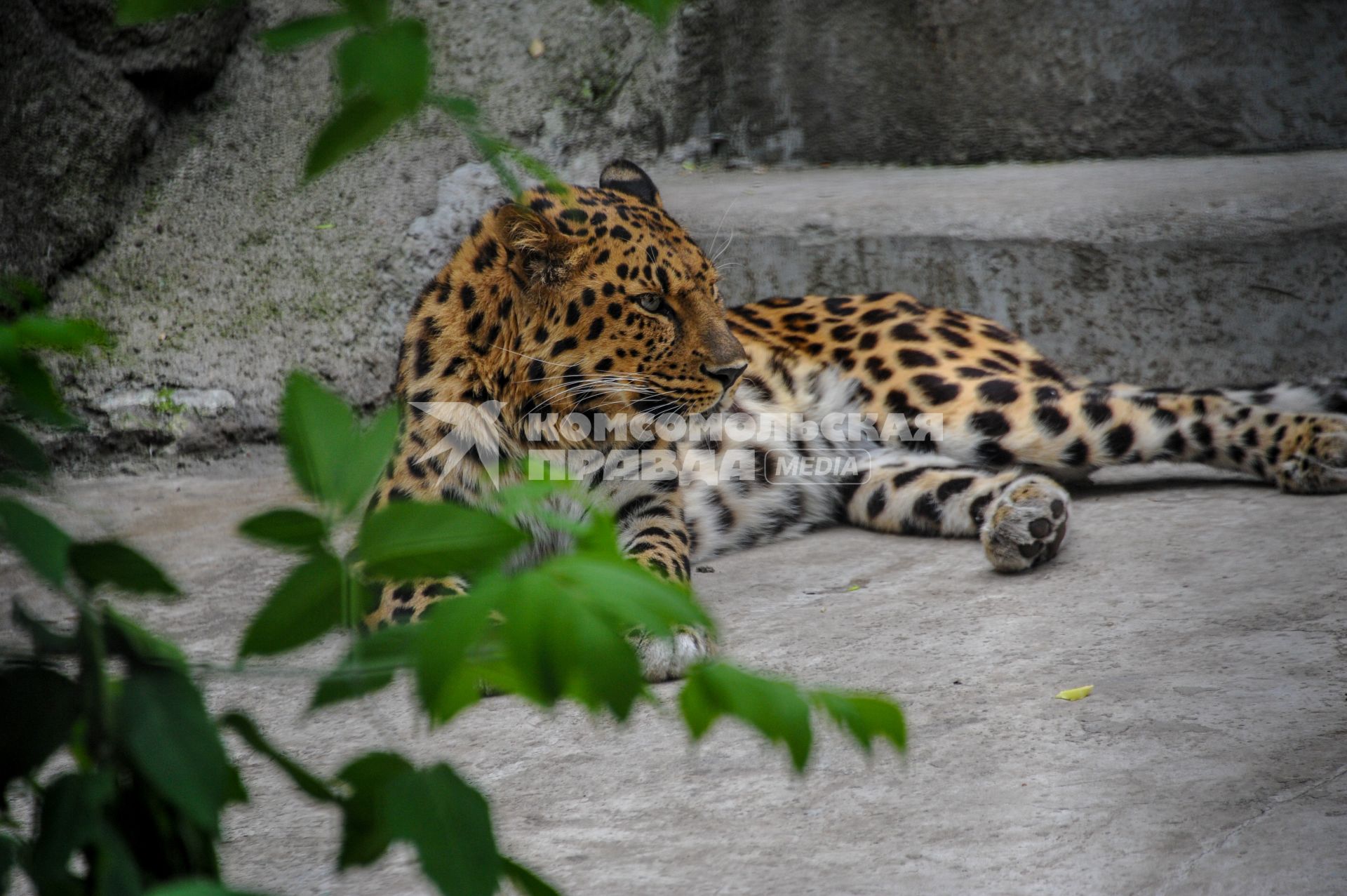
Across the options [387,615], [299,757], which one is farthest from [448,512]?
[387,615]

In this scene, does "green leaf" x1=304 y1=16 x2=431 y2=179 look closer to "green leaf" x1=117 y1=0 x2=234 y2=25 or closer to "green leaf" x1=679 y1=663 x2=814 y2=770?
A: "green leaf" x1=117 y1=0 x2=234 y2=25

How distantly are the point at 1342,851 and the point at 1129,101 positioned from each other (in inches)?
243

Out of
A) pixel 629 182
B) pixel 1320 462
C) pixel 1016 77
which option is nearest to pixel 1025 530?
pixel 1320 462

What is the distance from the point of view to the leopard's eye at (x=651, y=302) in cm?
445

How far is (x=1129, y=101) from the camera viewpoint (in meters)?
7.64

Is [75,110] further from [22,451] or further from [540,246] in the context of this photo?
[22,451]

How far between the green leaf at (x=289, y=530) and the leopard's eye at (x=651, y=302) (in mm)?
3493

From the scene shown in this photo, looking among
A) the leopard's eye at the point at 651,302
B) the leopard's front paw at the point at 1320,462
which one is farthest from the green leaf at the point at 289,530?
the leopard's front paw at the point at 1320,462

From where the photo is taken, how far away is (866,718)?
109 centimetres

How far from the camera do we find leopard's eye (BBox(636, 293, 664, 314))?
4445mm

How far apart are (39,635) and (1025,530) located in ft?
12.1

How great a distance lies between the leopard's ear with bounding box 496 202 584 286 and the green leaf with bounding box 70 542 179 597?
323 cm

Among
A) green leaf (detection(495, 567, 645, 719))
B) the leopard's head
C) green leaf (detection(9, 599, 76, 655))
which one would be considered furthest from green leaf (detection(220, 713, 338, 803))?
the leopard's head

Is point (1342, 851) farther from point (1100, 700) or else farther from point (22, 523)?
point (22, 523)
